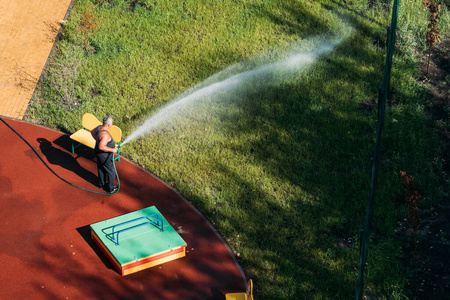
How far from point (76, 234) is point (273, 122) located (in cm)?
553

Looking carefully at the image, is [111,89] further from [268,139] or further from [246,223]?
[246,223]

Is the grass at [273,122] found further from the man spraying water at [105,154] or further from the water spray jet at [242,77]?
the man spraying water at [105,154]

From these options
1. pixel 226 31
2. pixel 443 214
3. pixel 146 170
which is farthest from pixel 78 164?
pixel 443 214

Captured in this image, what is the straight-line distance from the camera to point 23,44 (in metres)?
16.5

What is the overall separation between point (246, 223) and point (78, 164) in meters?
4.07

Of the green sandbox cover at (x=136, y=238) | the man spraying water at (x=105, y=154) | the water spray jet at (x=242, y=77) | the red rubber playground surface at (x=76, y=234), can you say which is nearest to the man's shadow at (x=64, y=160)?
the red rubber playground surface at (x=76, y=234)

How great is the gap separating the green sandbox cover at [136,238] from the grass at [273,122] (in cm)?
125

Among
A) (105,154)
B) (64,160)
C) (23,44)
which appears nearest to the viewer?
(105,154)

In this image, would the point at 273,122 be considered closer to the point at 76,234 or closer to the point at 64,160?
the point at 64,160

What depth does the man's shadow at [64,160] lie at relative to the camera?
42.5ft

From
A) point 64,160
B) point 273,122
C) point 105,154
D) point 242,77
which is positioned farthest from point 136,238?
point 242,77

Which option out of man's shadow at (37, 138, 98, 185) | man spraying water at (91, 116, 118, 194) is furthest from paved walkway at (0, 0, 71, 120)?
man spraying water at (91, 116, 118, 194)

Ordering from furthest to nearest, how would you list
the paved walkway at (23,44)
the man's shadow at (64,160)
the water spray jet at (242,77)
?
1. the paved walkway at (23,44)
2. the water spray jet at (242,77)
3. the man's shadow at (64,160)

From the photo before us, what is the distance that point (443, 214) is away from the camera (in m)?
12.3
